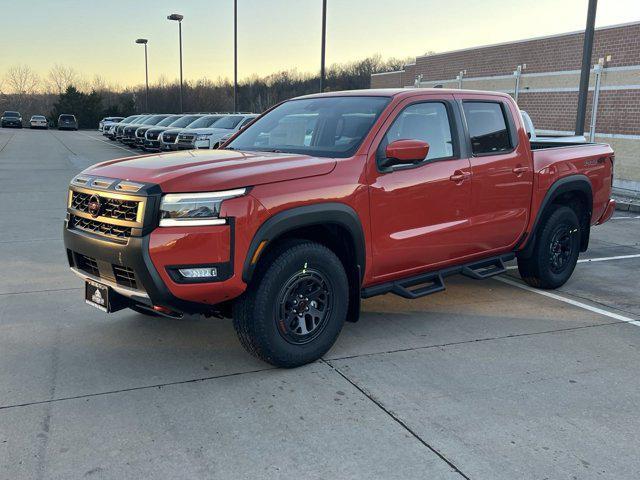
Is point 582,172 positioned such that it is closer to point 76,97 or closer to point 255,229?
point 255,229

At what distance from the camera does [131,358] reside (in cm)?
433

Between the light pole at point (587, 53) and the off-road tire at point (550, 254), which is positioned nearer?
the off-road tire at point (550, 254)

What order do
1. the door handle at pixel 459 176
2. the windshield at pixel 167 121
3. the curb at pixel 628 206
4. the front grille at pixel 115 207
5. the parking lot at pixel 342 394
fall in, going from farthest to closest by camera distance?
1. the windshield at pixel 167 121
2. the curb at pixel 628 206
3. the door handle at pixel 459 176
4. the front grille at pixel 115 207
5. the parking lot at pixel 342 394

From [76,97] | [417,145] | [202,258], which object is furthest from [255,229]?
[76,97]

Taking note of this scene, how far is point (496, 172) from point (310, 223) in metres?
2.13

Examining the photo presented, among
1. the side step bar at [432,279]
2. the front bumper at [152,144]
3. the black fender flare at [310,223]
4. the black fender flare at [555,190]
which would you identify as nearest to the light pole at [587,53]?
the black fender flare at [555,190]

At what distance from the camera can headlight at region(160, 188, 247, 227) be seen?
11.7ft

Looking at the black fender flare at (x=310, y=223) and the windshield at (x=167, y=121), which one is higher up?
the windshield at (x=167, y=121)

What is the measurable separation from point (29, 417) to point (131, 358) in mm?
963

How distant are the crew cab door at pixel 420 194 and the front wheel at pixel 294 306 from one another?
17.7 inches

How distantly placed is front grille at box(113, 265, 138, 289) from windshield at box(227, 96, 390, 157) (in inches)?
62.0

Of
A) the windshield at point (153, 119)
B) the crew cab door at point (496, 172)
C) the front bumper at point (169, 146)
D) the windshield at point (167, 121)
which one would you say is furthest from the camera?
the windshield at point (153, 119)

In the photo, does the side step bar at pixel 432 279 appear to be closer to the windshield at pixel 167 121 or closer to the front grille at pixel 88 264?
the front grille at pixel 88 264

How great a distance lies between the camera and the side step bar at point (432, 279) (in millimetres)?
4613
